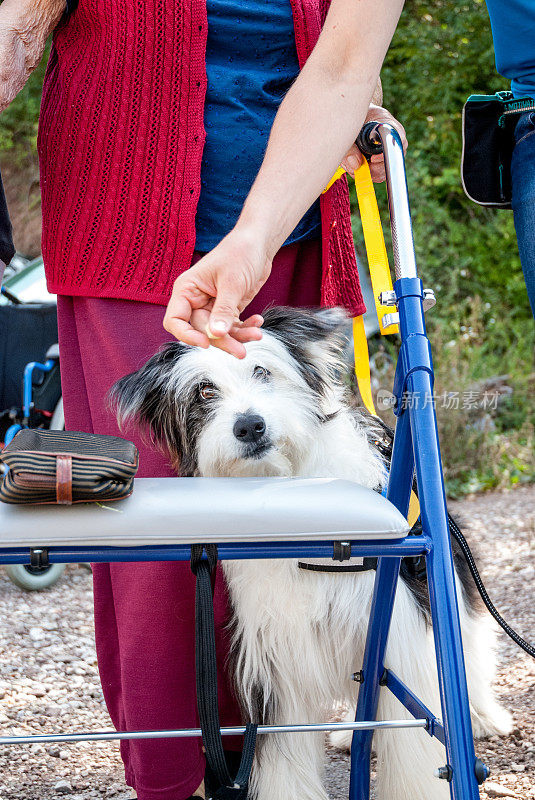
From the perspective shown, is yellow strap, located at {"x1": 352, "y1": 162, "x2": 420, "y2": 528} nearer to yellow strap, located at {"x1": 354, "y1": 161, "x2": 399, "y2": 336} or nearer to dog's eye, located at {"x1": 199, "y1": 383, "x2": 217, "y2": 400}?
yellow strap, located at {"x1": 354, "y1": 161, "x2": 399, "y2": 336}

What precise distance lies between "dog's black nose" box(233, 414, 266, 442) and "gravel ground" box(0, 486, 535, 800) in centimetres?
104

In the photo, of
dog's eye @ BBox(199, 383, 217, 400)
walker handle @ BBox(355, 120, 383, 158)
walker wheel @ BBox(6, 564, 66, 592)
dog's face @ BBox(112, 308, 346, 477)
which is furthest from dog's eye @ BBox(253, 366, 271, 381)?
walker wheel @ BBox(6, 564, 66, 592)

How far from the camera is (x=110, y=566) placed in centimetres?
206

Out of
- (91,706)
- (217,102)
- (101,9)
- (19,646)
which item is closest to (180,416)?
(217,102)

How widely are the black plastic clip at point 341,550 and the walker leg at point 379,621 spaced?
0.32 meters

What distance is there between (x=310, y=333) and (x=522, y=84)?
78 centimetres

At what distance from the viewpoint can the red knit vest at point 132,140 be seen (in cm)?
193

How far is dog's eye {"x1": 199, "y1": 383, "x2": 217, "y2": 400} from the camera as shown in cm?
205

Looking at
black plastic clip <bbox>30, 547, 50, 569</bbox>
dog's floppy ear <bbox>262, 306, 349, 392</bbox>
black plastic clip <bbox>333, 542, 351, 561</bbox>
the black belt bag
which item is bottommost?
black plastic clip <bbox>333, 542, 351, 561</bbox>

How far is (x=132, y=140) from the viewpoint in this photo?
77.1 inches

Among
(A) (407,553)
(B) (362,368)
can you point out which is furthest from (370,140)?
(A) (407,553)

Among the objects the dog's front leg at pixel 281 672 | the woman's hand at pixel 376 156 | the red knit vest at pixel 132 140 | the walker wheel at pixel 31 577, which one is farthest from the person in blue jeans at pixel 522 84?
the walker wheel at pixel 31 577

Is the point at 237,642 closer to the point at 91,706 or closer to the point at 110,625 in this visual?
the point at 110,625

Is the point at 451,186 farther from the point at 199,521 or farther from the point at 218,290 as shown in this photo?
the point at 199,521
